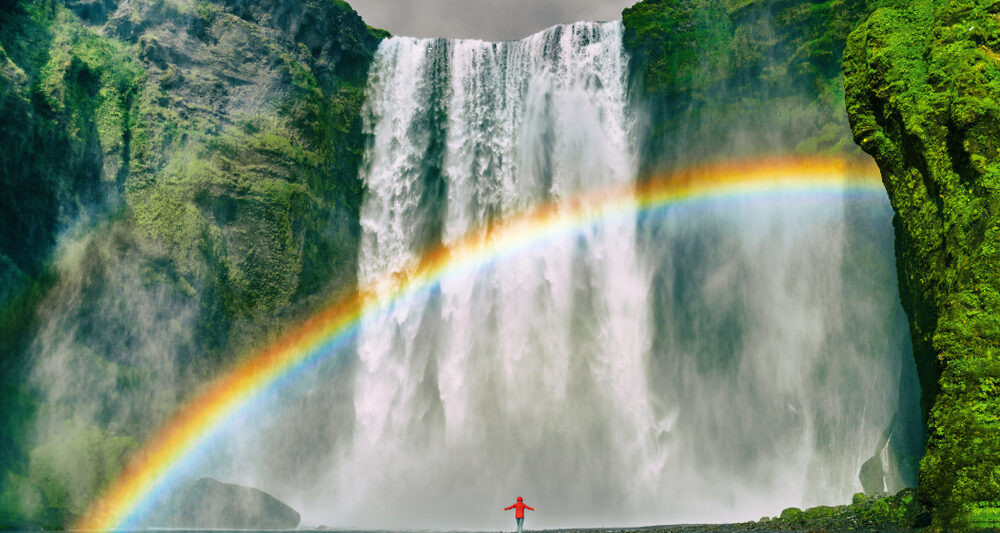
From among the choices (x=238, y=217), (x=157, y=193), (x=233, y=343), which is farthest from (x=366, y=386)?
(x=157, y=193)

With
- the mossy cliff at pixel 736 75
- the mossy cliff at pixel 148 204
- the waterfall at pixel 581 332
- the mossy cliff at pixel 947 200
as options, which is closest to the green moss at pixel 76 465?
the mossy cliff at pixel 148 204

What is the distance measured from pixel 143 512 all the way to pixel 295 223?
45.4 ft

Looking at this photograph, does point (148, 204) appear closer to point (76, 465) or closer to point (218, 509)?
point (76, 465)

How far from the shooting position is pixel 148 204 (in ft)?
111

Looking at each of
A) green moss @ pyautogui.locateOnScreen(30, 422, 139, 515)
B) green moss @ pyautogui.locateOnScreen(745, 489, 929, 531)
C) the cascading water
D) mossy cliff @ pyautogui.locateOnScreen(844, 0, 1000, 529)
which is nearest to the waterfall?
the cascading water

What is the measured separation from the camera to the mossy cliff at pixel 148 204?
30344 millimetres

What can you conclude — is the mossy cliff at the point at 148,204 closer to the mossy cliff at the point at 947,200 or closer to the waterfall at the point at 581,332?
the waterfall at the point at 581,332

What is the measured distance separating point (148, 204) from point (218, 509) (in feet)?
43.4

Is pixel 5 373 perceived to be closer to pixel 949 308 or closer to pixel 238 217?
pixel 238 217

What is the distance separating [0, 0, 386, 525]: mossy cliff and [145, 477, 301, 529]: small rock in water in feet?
9.29

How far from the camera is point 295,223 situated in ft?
121

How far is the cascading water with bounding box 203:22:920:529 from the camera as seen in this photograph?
3225 centimetres

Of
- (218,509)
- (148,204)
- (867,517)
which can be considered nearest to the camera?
(867,517)

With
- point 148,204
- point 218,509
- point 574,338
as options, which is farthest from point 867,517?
point 148,204
